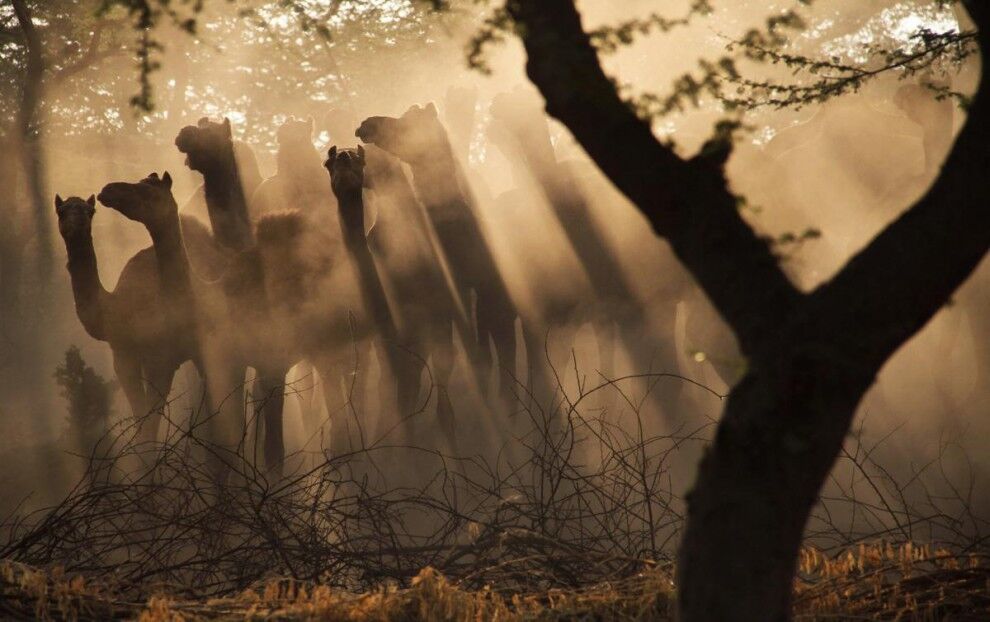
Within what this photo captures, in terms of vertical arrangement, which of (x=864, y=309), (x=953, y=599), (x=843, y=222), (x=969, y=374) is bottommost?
(x=953, y=599)

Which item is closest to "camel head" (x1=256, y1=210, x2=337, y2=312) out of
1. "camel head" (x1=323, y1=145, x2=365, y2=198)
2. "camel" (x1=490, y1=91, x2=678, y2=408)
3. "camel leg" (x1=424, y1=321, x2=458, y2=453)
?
"camel head" (x1=323, y1=145, x2=365, y2=198)

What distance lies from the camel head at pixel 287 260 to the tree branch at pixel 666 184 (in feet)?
21.0

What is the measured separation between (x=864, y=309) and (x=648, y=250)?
8235mm

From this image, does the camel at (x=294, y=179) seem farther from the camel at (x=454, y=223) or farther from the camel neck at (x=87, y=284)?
the camel neck at (x=87, y=284)

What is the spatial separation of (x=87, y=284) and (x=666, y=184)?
23.6 feet

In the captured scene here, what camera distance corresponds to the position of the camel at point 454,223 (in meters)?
10.1

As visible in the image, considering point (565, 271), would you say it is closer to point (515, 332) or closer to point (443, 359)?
point (515, 332)

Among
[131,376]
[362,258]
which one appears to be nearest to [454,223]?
[362,258]

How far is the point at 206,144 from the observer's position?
10.1 metres

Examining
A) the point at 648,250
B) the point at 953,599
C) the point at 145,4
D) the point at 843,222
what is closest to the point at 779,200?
the point at 843,222

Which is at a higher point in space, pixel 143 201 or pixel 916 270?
pixel 143 201

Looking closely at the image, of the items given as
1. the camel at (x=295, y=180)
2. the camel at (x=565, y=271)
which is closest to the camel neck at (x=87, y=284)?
the camel at (x=295, y=180)

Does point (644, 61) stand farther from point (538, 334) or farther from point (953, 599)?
point (953, 599)

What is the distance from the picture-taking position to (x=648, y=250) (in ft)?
35.9
